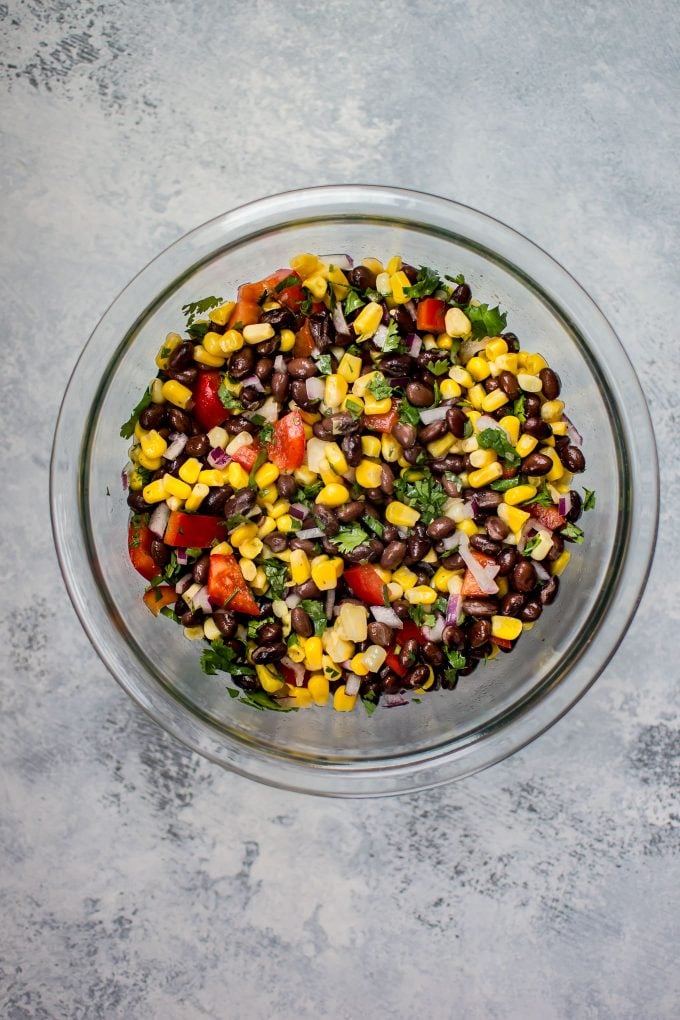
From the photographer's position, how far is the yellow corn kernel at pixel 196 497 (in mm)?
2049

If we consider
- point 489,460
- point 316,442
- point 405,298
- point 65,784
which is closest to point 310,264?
point 405,298

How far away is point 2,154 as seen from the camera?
8.23ft

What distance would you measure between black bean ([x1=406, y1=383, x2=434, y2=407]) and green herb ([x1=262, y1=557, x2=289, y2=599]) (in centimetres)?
50

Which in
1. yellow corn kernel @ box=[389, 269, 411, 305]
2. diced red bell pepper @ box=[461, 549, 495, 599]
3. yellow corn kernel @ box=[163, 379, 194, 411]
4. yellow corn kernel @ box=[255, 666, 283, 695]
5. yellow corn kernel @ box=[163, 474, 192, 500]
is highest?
yellow corn kernel @ box=[389, 269, 411, 305]

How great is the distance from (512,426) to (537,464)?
0.11 metres

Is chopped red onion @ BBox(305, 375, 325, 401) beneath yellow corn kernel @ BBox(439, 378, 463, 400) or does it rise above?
beneath

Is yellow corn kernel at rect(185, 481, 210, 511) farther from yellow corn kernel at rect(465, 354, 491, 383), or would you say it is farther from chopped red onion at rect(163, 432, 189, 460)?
yellow corn kernel at rect(465, 354, 491, 383)

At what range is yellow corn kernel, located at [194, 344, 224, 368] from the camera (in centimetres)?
213

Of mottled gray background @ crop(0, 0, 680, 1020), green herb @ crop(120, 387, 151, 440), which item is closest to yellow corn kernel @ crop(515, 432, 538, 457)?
mottled gray background @ crop(0, 0, 680, 1020)

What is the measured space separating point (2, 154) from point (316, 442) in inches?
52.1

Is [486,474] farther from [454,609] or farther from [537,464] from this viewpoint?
[454,609]

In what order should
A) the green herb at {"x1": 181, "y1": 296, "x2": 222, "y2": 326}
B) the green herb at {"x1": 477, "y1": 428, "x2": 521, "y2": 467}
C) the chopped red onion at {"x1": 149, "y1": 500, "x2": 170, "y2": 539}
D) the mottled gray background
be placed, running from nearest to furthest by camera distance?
the green herb at {"x1": 477, "y1": 428, "x2": 521, "y2": 467}
the chopped red onion at {"x1": 149, "y1": 500, "x2": 170, "y2": 539}
the green herb at {"x1": 181, "y1": 296, "x2": 222, "y2": 326}
the mottled gray background

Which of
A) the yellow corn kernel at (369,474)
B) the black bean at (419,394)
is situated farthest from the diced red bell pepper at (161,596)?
the black bean at (419,394)

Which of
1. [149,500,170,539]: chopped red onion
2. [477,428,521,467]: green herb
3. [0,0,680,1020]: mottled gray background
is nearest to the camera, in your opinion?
[477,428,521,467]: green herb
